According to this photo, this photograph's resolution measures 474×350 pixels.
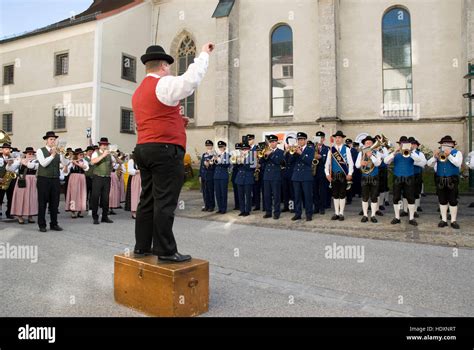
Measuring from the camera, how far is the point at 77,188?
12484 millimetres

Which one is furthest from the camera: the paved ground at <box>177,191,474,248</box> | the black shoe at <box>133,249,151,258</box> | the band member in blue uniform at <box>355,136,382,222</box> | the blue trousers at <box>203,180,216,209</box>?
the blue trousers at <box>203,180,216,209</box>

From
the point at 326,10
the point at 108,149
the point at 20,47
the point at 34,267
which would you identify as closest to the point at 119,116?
the point at 20,47

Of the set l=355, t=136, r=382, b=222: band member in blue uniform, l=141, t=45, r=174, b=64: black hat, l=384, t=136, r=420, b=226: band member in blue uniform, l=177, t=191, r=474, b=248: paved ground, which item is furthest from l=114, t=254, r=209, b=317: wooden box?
l=384, t=136, r=420, b=226: band member in blue uniform

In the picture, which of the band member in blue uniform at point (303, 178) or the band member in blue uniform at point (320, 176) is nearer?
the band member in blue uniform at point (303, 178)

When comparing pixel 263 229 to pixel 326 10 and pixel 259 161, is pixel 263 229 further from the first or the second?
pixel 326 10

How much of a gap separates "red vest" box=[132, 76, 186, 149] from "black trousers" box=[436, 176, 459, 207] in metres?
7.79

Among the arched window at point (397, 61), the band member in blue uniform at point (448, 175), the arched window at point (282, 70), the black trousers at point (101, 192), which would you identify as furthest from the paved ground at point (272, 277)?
the arched window at point (282, 70)

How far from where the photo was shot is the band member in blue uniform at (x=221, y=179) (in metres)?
12.5

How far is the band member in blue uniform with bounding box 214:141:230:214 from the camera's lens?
1251 cm

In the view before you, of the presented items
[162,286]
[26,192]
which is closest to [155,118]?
[162,286]

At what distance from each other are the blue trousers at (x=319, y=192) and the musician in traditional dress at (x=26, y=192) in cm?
805

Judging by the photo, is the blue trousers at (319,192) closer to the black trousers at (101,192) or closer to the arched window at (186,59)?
the black trousers at (101,192)

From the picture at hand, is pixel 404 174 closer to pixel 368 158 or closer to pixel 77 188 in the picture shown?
pixel 368 158

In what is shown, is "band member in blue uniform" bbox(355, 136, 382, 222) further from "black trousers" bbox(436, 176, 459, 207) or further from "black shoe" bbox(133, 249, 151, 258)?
"black shoe" bbox(133, 249, 151, 258)
